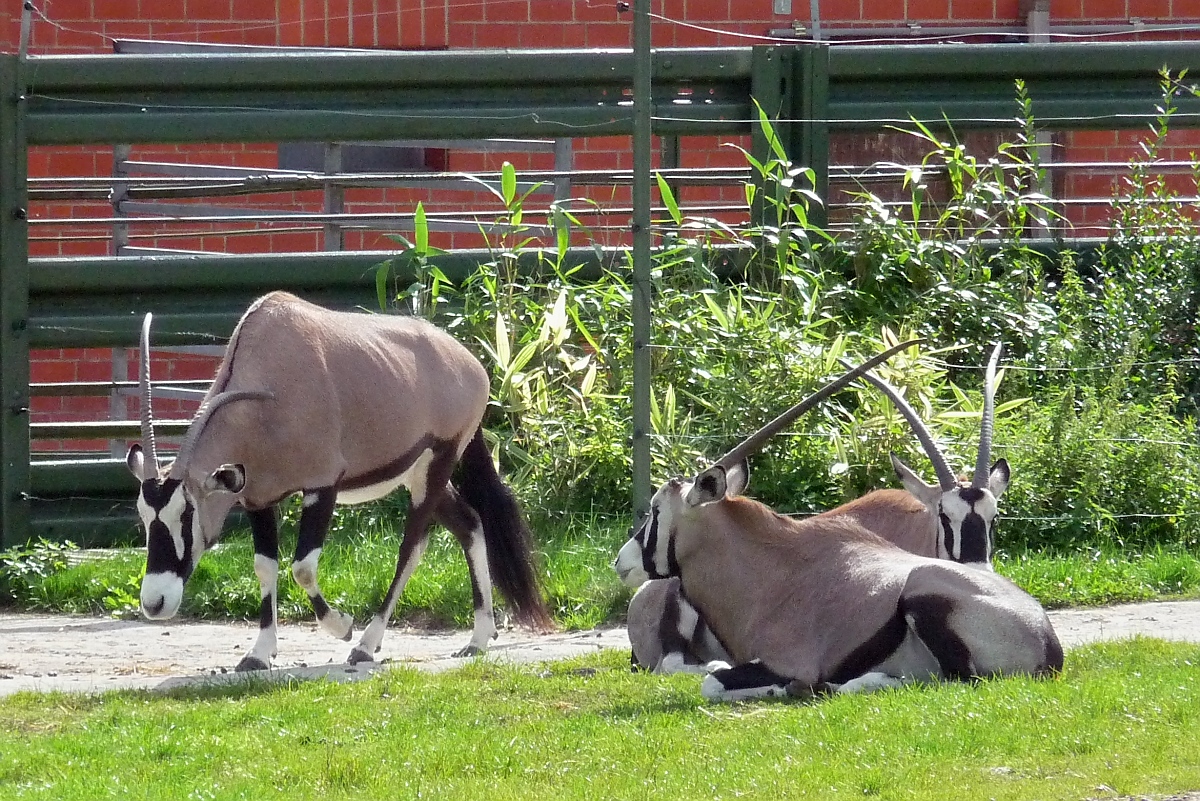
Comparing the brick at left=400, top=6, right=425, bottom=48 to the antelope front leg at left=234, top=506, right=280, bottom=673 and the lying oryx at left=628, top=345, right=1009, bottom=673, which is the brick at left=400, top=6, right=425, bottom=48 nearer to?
the antelope front leg at left=234, top=506, right=280, bottom=673

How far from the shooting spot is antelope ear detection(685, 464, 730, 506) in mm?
7273

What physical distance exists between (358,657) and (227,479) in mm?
1079

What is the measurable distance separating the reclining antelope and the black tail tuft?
42.9 inches

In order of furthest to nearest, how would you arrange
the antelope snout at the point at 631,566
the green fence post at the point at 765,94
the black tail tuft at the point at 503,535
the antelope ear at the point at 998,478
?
the green fence post at the point at 765,94, the black tail tuft at the point at 503,535, the antelope ear at the point at 998,478, the antelope snout at the point at 631,566

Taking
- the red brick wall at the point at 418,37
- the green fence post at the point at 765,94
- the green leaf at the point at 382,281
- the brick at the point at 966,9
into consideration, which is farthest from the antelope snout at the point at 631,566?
the brick at the point at 966,9

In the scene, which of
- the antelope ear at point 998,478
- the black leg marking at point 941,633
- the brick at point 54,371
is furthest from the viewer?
the brick at point 54,371

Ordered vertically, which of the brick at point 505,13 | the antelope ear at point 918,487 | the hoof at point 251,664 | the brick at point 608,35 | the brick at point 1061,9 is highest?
the brick at point 1061,9

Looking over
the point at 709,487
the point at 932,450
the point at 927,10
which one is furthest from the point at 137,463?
the point at 927,10

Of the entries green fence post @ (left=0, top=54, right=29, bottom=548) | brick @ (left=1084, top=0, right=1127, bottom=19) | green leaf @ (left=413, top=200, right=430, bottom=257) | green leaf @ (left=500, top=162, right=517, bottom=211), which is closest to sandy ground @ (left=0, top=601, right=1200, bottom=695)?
green fence post @ (left=0, top=54, right=29, bottom=548)

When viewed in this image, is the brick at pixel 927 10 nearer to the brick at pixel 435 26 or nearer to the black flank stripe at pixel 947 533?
the brick at pixel 435 26

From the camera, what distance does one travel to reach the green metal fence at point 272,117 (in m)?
10.6

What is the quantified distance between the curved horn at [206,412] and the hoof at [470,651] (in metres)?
1.52

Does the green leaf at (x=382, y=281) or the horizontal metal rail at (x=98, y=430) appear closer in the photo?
the horizontal metal rail at (x=98, y=430)

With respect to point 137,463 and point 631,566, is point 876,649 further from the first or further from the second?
point 137,463
